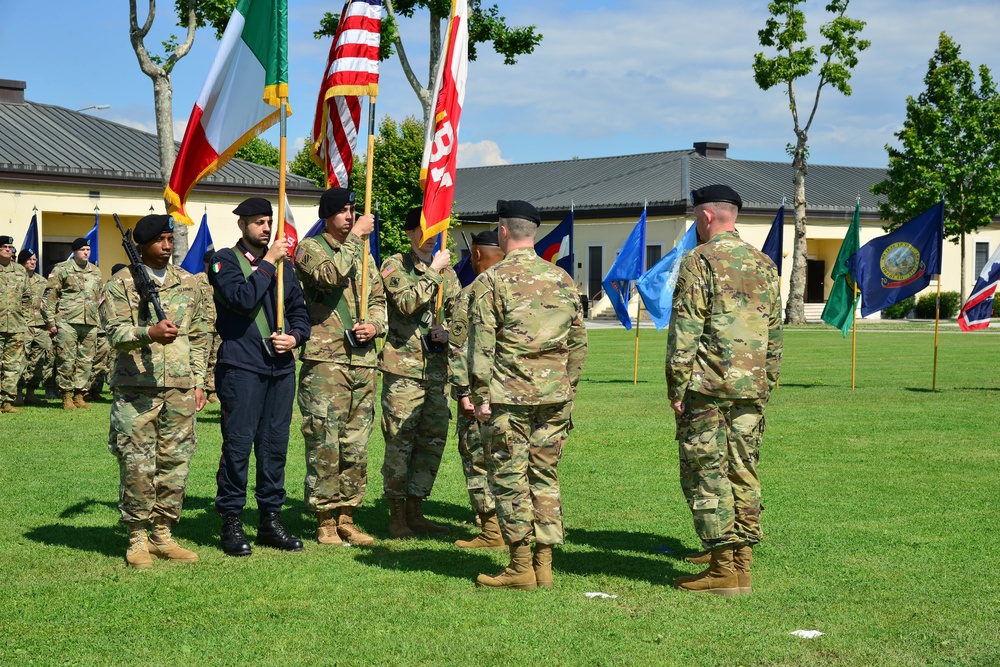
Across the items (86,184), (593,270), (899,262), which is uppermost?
(86,184)

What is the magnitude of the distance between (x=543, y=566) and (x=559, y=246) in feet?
28.9

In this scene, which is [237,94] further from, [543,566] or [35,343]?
[35,343]

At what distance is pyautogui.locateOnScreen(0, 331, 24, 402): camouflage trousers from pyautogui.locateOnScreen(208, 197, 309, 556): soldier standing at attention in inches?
379

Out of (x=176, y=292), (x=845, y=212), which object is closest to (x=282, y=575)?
(x=176, y=292)

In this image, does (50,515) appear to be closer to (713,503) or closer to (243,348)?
(243,348)

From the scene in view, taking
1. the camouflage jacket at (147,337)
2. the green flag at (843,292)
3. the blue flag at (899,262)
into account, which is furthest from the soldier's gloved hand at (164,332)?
the green flag at (843,292)

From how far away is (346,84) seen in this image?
889cm

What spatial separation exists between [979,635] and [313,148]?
6.13m

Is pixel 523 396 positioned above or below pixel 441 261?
below

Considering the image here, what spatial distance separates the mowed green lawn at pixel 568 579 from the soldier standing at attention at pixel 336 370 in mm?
391

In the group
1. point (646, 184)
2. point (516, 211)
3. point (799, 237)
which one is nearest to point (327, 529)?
point (516, 211)

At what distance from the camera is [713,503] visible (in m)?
6.73

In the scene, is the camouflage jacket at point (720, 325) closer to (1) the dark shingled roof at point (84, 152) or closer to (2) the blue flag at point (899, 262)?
(2) the blue flag at point (899, 262)

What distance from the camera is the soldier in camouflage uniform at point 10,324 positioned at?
15945 millimetres
